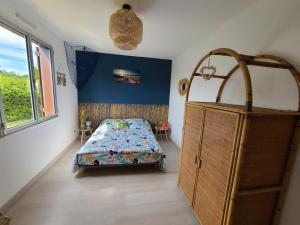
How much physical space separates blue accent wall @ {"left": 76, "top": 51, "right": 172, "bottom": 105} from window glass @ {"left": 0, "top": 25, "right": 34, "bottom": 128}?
201 centimetres

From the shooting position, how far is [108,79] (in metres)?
4.21

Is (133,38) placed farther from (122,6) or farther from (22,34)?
(22,34)

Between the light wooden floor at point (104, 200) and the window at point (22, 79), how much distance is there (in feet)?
3.08

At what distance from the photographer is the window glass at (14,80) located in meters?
1.68

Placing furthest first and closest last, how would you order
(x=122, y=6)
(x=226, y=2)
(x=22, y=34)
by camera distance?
1. (x=22, y=34)
2. (x=122, y=6)
3. (x=226, y=2)

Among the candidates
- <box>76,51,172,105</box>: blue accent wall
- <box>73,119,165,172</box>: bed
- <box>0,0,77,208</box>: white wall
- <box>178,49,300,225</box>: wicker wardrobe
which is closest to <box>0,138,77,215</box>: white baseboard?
<box>0,0,77,208</box>: white wall

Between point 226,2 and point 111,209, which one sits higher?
point 226,2

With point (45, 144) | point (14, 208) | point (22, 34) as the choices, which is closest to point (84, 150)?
point (45, 144)

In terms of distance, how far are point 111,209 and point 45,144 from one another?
1580 millimetres

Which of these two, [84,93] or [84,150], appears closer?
[84,150]


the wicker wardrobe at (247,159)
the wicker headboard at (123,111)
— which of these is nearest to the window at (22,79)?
the wicker headboard at (123,111)

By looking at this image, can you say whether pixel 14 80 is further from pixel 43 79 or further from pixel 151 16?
pixel 151 16

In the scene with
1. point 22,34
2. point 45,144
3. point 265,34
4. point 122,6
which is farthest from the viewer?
point 45,144

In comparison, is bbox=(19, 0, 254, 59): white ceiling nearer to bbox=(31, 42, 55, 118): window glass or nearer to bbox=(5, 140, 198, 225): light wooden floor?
bbox=(31, 42, 55, 118): window glass
